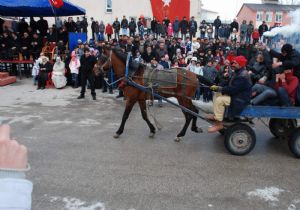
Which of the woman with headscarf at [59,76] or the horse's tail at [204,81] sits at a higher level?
the horse's tail at [204,81]

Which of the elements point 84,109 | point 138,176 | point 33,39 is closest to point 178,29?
point 33,39

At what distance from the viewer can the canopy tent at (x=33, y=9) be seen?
1468 cm

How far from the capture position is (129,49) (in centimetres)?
1483

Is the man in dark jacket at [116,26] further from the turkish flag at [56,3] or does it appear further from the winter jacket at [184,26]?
the turkish flag at [56,3]

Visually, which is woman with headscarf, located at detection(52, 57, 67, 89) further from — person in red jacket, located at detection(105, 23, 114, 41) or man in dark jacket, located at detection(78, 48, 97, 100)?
person in red jacket, located at detection(105, 23, 114, 41)

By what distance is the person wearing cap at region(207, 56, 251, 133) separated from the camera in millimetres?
5959

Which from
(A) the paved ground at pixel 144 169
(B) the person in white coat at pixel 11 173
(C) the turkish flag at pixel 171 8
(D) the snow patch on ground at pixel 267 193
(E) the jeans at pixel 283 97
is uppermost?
(C) the turkish flag at pixel 171 8

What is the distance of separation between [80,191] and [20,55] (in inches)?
491

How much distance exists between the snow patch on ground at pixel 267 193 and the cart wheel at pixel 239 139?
1.34 meters

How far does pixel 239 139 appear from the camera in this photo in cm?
616

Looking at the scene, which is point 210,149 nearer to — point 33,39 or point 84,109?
point 84,109

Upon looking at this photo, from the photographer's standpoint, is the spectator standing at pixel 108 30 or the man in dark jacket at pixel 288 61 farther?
the spectator standing at pixel 108 30

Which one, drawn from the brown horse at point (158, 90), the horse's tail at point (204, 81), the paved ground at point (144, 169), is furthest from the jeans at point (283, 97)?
the brown horse at point (158, 90)

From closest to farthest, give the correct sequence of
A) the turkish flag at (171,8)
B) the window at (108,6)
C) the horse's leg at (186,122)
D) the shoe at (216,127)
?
the shoe at (216,127) → the horse's leg at (186,122) → the turkish flag at (171,8) → the window at (108,6)
